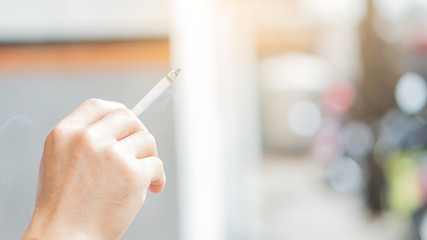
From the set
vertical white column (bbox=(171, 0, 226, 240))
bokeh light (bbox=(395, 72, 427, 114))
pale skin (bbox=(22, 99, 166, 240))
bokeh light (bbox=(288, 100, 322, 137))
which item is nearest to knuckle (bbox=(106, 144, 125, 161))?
pale skin (bbox=(22, 99, 166, 240))

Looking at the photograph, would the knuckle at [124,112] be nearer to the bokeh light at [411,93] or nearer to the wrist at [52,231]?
the wrist at [52,231]

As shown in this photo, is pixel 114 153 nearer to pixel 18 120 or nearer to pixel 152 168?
pixel 152 168

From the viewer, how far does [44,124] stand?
78cm

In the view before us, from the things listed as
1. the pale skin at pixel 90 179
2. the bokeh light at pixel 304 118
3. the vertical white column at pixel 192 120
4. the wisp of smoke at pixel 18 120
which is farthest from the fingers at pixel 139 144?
the bokeh light at pixel 304 118

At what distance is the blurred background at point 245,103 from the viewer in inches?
46.8

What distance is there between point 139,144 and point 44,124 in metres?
0.29

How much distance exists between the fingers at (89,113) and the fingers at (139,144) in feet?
0.14

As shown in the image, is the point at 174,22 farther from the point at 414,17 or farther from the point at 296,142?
the point at 296,142

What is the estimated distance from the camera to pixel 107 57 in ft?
4.90

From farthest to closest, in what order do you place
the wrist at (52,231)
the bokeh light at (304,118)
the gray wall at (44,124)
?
the bokeh light at (304,118), the gray wall at (44,124), the wrist at (52,231)

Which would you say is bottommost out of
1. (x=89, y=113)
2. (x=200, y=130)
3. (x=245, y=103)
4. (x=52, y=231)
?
(x=245, y=103)

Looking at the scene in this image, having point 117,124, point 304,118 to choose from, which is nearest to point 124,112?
point 117,124

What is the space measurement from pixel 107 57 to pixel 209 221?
3.38ft

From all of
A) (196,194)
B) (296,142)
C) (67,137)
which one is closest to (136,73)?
(196,194)
